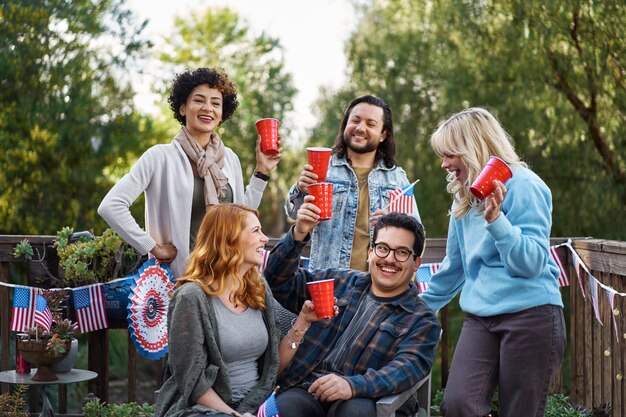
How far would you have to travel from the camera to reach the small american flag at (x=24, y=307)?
4102 mm

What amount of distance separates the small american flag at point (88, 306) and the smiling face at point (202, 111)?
94 cm

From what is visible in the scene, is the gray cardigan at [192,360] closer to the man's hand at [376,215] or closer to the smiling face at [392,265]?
the smiling face at [392,265]

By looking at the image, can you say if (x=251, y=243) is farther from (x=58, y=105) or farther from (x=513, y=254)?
(x=58, y=105)

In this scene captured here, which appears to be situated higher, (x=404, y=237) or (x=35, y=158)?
(x=35, y=158)

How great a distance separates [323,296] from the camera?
2.84 metres

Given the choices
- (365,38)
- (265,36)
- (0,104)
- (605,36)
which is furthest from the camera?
(265,36)

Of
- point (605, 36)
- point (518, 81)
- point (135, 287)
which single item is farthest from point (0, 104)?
point (135, 287)

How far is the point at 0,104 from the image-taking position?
11.3m

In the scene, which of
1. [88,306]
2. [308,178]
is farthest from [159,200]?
[88,306]

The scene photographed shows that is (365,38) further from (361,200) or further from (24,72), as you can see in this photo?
(361,200)

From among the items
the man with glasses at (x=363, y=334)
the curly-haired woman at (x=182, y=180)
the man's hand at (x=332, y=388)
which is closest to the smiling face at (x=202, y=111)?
the curly-haired woman at (x=182, y=180)

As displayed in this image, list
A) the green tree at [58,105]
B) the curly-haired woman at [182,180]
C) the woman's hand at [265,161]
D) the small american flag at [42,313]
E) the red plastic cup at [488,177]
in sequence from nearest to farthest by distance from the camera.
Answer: the red plastic cup at [488,177]
the curly-haired woman at [182,180]
the woman's hand at [265,161]
the small american flag at [42,313]
the green tree at [58,105]

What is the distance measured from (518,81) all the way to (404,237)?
6.47 metres

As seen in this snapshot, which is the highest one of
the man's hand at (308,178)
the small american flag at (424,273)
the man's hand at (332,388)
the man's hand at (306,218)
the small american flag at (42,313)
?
the man's hand at (308,178)
